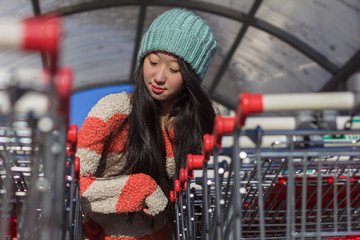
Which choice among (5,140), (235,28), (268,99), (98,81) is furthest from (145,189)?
(98,81)

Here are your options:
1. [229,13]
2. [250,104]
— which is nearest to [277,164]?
[250,104]

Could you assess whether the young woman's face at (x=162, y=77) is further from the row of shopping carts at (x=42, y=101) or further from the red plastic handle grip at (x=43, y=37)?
the red plastic handle grip at (x=43, y=37)

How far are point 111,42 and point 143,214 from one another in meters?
7.84

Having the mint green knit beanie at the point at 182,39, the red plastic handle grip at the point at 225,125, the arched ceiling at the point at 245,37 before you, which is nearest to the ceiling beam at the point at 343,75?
the arched ceiling at the point at 245,37

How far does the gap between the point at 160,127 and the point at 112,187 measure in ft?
1.72

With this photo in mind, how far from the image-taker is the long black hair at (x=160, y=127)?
268 centimetres

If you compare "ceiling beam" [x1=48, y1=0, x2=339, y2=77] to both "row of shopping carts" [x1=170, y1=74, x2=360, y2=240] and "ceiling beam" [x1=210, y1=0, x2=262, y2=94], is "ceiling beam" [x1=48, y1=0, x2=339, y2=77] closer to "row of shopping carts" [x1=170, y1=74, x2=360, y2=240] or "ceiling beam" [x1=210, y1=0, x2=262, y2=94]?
"ceiling beam" [x1=210, y1=0, x2=262, y2=94]

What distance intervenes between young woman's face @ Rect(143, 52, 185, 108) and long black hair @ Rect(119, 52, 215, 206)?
1.5 inches

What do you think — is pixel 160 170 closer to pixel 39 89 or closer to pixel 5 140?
pixel 5 140

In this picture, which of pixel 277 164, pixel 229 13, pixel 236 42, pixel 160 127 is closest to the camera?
pixel 277 164

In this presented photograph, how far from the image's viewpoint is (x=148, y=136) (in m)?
2.70

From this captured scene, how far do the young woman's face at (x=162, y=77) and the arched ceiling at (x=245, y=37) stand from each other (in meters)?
3.74

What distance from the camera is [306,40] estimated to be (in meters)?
7.86

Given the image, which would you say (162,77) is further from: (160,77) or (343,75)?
(343,75)
